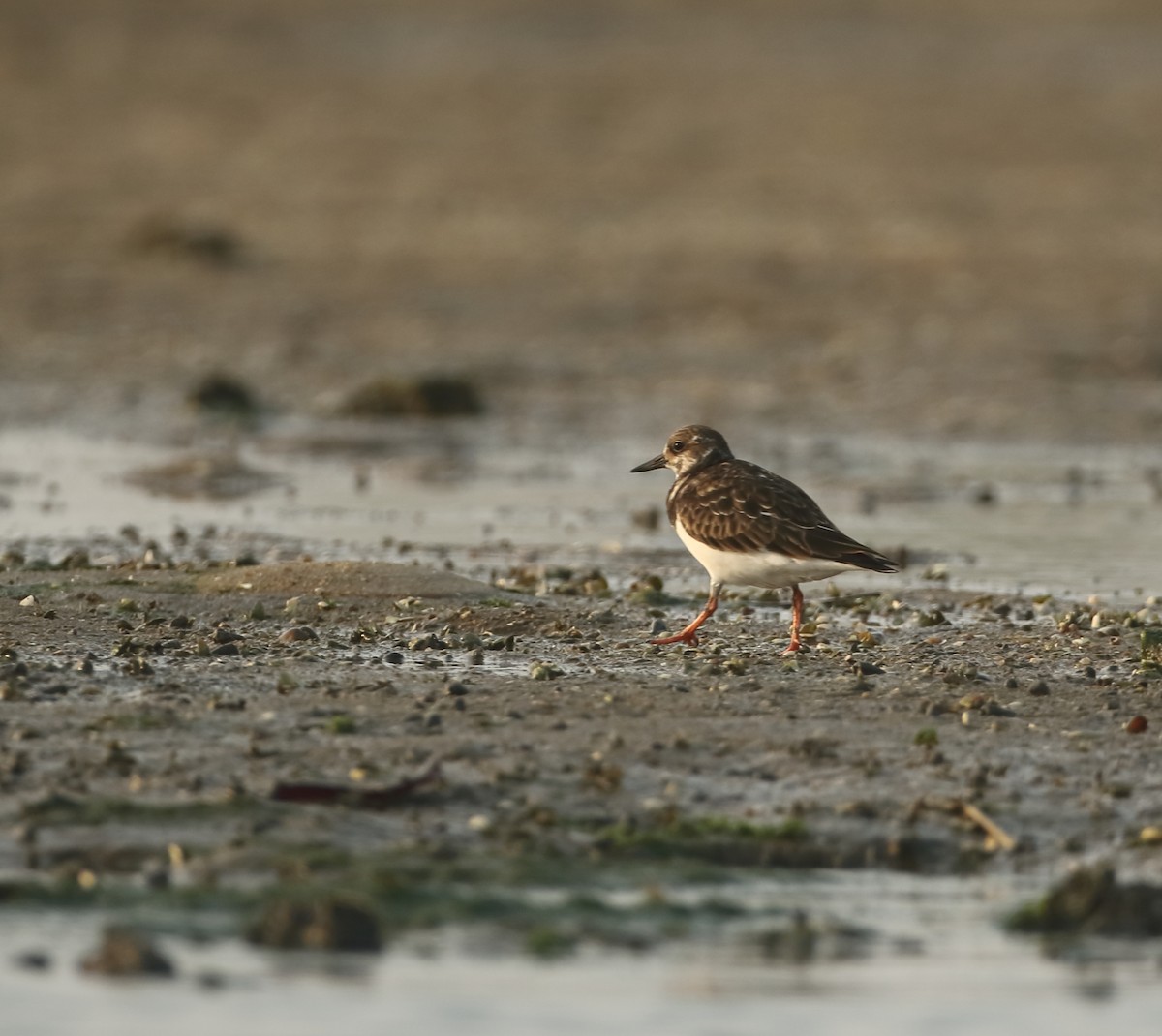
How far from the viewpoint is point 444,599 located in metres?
11.4

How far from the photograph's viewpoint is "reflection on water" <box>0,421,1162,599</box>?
45.5 feet

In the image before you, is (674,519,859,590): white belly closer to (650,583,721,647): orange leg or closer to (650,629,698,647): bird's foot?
(650,583,721,647): orange leg

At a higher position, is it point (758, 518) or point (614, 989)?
point (758, 518)


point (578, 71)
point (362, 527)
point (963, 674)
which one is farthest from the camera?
point (578, 71)

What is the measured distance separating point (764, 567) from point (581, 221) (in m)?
19.9

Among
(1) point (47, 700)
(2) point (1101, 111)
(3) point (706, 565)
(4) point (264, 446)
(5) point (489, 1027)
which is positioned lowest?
(5) point (489, 1027)

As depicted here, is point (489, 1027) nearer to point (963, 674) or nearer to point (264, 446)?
point (963, 674)

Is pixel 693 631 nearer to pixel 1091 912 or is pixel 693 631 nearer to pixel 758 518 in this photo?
pixel 758 518

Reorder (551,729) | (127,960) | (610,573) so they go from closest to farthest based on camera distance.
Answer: (127,960) → (551,729) → (610,573)

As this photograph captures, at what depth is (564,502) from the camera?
16.2m

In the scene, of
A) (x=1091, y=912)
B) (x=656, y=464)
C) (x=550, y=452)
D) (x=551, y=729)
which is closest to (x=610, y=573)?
(x=656, y=464)

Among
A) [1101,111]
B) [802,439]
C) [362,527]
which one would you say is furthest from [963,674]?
[1101,111]

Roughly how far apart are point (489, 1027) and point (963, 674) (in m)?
3.90

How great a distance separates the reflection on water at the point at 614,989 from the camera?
20.4 feet
